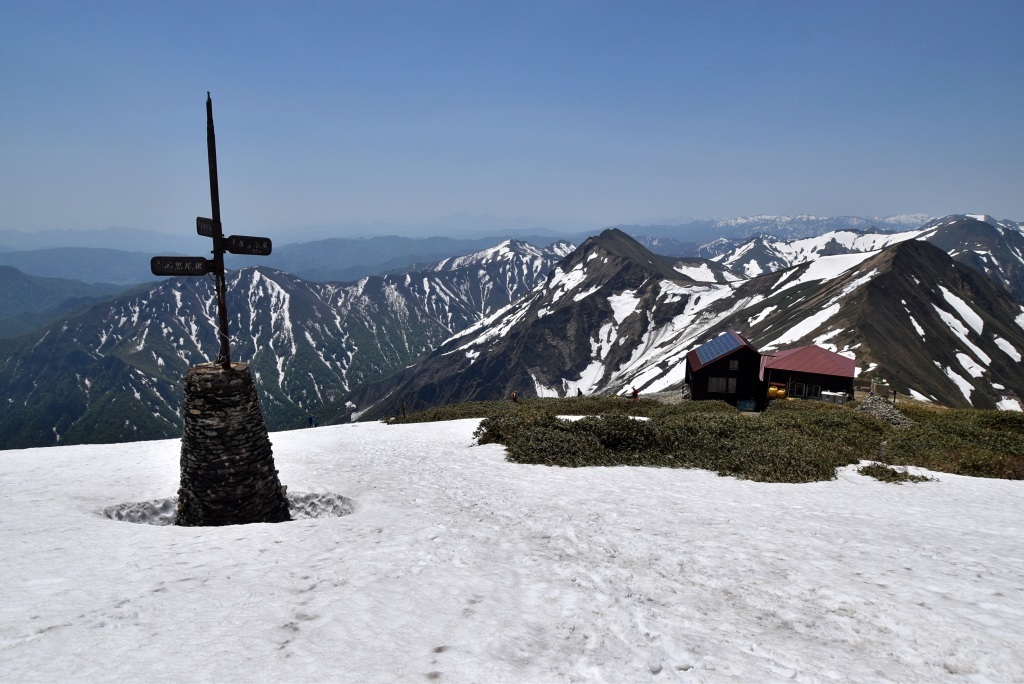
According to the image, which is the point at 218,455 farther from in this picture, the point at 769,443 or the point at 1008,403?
the point at 1008,403

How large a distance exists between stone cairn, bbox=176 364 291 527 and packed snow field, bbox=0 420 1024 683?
5.68 ft

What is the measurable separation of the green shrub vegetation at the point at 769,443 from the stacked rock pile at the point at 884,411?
6.86 feet

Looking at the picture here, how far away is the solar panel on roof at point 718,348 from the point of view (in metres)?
54.1

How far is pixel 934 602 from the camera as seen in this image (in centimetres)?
834

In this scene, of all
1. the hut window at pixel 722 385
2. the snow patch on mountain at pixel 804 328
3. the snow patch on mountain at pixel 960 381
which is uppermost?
the snow patch on mountain at pixel 804 328

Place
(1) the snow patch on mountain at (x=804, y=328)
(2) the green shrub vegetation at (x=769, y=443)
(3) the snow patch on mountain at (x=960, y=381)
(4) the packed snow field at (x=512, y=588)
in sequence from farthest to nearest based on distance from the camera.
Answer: (1) the snow patch on mountain at (x=804, y=328), (3) the snow patch on mountain at (x=960, y=381), (2) the green shrub vegetation at (x=769, y=443), (4) the packed snow field at (x=512, y=588)

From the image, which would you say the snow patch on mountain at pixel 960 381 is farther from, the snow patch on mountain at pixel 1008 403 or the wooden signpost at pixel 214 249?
the wooden signpost at pixel 214 249

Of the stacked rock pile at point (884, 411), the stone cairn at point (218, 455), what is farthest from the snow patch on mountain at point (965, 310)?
the stone cairn at point (218, 455)

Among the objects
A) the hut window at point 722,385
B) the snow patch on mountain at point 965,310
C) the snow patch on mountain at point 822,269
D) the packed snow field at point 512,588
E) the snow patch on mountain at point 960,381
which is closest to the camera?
the packed snow field at point 512,588

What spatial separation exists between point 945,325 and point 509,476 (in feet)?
474

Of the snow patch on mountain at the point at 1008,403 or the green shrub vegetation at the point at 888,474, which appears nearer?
the green shrub vegetation at the point at 888,474

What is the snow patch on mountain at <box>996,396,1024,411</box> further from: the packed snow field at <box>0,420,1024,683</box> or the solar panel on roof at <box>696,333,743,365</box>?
the packed snow field at <box>0,420,1024,683</box>

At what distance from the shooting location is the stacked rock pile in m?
28.3

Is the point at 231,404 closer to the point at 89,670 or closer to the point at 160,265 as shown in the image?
the point at 160,265
